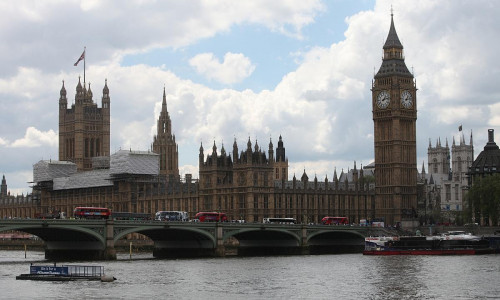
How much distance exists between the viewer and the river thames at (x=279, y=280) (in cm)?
7406

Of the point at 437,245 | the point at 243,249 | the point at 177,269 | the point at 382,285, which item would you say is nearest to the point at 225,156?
the point at 243,249

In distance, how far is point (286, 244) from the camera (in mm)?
137125

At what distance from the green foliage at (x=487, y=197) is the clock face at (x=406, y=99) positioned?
19.5 metres

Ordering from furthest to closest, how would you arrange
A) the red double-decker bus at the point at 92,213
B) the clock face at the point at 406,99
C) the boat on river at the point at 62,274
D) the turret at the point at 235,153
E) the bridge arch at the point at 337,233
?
the clock face at the point at 406,99 < the turret at the point at 235,153 < the bridge arch at the point at 337,233 < the red double-decker bus at the point at 92,213 < the boat on river at the point at 62,274

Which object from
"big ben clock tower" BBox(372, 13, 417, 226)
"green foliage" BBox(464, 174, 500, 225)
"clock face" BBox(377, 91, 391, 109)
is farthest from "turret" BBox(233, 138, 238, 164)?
"green foliage" BBox(464, 174, 500, 225)

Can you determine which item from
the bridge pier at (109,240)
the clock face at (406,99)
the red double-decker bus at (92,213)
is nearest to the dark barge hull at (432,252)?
the red double-decker bus at (92,213)

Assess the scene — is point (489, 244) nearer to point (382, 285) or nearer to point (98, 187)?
point (382, 285)

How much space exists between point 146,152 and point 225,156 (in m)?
25.1

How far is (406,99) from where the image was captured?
6585 inches

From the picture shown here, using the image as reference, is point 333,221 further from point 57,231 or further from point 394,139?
point 57,231

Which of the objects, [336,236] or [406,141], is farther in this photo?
[406,141]

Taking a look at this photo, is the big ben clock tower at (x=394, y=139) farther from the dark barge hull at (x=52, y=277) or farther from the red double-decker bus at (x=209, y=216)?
the dark barge hull at (x=52, y=277)

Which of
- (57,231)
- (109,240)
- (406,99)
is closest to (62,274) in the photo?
(109,240)

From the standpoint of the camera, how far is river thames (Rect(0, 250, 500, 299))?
2916 inches
